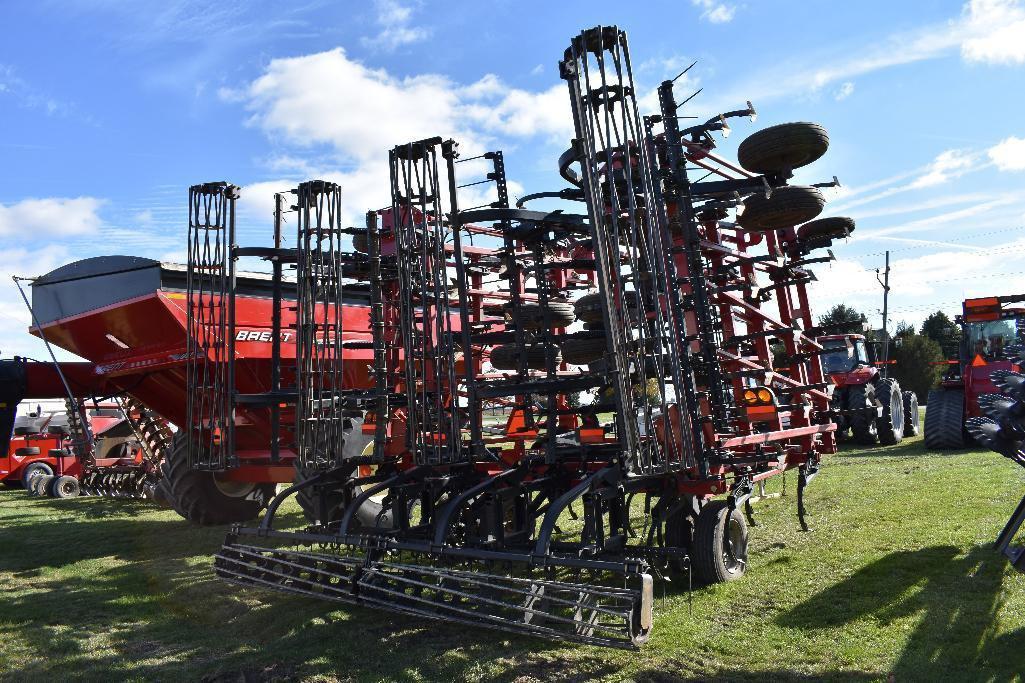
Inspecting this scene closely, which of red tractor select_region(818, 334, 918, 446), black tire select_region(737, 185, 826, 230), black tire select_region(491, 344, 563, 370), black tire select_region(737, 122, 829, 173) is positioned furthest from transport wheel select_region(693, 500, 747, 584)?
red tractor select_region(818, 334, 918, 446)

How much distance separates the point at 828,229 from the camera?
7.05m

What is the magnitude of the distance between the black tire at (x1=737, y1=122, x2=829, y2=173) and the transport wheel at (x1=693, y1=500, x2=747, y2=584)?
2.58 m

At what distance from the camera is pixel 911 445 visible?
14.1 m

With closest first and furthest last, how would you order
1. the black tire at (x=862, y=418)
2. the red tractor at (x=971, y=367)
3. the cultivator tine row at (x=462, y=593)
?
the cultivator tine row at (x=462, y=593) → the red tractor at (x=971, y=367) → the black tire at (x=862, y=418)

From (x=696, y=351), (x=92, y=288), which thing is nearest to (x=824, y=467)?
(x=696, y=351)

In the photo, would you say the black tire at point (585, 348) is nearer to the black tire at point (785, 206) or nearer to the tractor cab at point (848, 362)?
the black tire at point (785, 206)

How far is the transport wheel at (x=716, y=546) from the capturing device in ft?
17.0

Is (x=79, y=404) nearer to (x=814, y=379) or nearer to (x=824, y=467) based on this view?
(x=814, y=379)

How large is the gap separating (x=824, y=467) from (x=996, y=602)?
7.07 meters

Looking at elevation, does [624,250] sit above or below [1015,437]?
above

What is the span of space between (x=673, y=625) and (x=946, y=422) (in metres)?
10.1

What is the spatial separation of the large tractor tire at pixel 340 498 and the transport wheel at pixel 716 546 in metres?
2.23

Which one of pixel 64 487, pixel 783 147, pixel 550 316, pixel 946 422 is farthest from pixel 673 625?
pixel 64 487

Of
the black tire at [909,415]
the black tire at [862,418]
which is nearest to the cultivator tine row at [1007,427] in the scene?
the black tire at [862,418]
